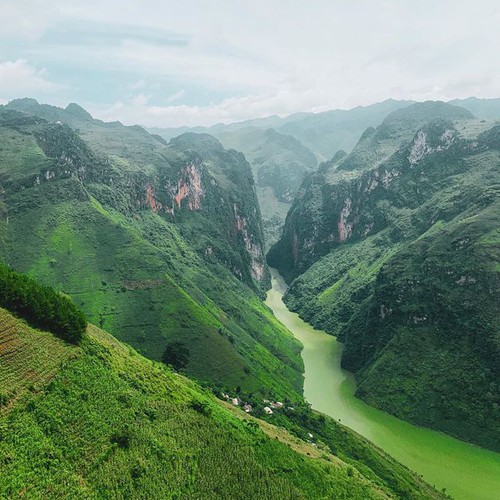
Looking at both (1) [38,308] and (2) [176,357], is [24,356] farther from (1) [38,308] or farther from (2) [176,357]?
(2) [176,357]

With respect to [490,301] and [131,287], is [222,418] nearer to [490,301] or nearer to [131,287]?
[131,287]

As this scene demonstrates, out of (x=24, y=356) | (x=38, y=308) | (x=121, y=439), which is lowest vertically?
(x=121, y=439)

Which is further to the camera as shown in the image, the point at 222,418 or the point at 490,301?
the point at 490,301

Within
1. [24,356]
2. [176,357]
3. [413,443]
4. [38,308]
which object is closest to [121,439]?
[24,356]

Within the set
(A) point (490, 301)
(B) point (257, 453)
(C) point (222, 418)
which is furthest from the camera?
(A) point (490, 301)

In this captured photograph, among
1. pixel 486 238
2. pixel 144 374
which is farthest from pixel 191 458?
pixel 486 238
